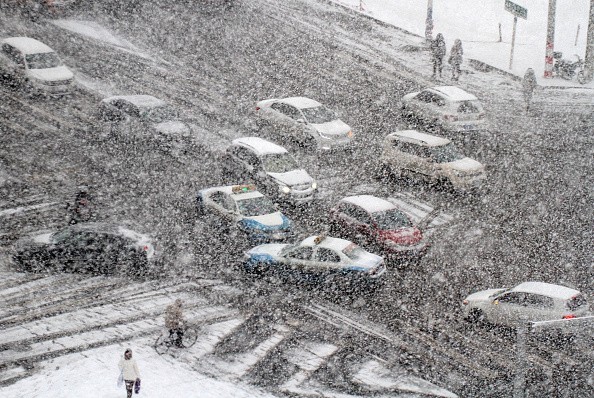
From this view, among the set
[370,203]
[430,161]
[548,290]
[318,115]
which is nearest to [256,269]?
[370,203]

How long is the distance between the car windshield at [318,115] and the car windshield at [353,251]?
806 cm

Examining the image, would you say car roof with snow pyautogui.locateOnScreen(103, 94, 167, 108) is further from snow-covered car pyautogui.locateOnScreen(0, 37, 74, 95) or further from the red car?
the red car

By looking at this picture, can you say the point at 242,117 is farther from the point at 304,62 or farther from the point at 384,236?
the point at 384,236

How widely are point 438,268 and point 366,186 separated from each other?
518 cm

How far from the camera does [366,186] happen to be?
24688 millimetres

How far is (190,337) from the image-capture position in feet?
55.1

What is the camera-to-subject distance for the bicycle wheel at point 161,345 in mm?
16266

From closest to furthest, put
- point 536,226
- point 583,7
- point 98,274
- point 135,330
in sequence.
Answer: point 135,330
point 98,274
point 536,226
point 583,7

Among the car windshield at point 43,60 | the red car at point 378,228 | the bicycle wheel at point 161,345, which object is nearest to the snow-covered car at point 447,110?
the red car at point 378,228

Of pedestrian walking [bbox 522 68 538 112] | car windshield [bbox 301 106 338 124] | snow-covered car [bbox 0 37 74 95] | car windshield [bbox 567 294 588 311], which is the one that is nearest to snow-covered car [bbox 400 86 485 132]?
pedestrian walking [bbox 522 68 538 112]

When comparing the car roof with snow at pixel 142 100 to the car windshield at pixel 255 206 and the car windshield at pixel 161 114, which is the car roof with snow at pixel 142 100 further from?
the car windshield at pixel 255 206

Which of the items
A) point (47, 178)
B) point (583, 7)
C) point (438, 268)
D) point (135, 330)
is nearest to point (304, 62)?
point (47, 178)

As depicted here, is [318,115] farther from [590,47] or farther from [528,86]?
[590,47]

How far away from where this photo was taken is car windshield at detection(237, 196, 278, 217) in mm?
21172
